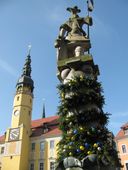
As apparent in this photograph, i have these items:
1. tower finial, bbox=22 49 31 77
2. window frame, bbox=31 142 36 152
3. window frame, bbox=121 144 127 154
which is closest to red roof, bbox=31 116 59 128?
window frame, bbox=31 142 36 152

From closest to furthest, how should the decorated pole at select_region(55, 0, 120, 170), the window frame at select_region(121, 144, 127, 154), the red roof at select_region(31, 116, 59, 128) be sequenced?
the decorated pole at select_region(55, 0, 120, 170), the window frame at select_region(121, 144, 127, 154), the red roof at select_region(31, 116, 59, 128)

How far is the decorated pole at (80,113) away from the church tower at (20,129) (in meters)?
28.5

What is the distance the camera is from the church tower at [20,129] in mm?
32844

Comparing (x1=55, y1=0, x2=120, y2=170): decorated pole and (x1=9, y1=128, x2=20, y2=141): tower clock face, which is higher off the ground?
(x1=9, y1=128, x2=20, y2=141): tower clock face

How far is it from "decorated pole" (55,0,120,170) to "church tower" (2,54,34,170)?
93.4 feet

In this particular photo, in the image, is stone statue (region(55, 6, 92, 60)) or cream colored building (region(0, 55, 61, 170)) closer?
stone statue (region(55, 6, 92, 60))

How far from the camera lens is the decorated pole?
4.41 metres

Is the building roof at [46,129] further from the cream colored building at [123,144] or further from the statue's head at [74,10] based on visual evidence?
the statue's head at [74,10]

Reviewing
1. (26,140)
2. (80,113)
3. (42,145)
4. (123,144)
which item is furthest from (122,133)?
(80,113)

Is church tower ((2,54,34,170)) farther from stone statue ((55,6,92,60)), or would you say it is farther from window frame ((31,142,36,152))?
stone statue ((55,6,92,60))

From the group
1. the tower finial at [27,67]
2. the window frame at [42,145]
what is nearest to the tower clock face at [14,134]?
the window frame at [42,145]

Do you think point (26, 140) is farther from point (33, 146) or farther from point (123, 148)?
point (123, 148)

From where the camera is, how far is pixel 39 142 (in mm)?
34969

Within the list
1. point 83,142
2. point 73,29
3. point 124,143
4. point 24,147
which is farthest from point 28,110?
point 83,142
